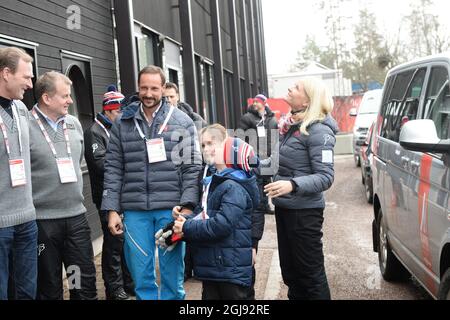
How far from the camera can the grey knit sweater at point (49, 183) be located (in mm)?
4066

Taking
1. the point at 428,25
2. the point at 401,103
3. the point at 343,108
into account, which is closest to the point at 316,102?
the point at 401,103

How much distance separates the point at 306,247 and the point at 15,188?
2.10m

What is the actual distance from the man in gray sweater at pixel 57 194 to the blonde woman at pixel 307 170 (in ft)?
4.96

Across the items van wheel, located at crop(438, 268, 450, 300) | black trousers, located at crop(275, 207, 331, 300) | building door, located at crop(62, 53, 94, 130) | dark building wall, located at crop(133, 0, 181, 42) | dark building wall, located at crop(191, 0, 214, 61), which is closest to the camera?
van wheel, located at crop(438, 268, 450, 300)

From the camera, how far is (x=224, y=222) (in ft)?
11.7

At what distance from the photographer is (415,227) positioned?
4223 millimetres

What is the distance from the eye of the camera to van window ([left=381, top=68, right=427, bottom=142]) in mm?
4703

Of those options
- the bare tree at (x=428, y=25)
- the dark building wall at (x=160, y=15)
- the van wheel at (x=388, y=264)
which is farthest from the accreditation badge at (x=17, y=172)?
the bare tree at (x=428, y=25)

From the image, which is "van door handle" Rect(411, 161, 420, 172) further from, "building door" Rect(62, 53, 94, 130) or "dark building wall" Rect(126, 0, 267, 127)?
"dark building wall" Rect(126, 0, 267, 127)

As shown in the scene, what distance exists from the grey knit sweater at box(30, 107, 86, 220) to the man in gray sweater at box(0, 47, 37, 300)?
→ 0.27m

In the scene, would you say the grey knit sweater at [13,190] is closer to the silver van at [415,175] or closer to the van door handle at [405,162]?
the silver van at [415,175]

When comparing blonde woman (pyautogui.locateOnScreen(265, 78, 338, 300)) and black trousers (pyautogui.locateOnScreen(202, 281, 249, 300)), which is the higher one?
blonde woman (pyautogui.locateOnScreen(265, 78, 338, 300))

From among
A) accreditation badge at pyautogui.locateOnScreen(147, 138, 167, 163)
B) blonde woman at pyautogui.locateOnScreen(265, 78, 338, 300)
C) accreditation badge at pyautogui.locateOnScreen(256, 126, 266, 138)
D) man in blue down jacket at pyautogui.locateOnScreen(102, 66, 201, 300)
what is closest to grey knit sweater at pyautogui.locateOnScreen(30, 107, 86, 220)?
man in blue down jacket at pyautogui.locateOnScreen(102, 66, 201, 300)

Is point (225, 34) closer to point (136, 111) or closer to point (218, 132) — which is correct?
point (136, 111)
